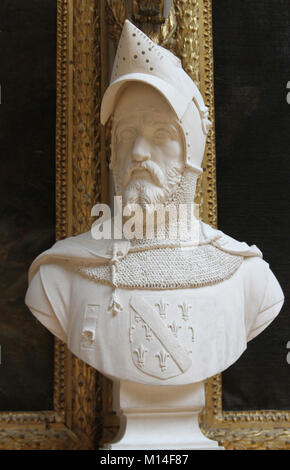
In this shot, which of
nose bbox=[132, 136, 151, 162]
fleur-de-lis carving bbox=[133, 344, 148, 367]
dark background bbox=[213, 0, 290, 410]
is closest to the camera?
fleur-de-lis carving bbox=[133, 344, 148, 367]

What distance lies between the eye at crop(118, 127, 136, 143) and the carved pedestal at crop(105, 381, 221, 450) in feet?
3.88

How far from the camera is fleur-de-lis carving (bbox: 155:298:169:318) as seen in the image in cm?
344

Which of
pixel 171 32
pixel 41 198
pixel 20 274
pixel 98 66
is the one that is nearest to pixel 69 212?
pixel 41 198

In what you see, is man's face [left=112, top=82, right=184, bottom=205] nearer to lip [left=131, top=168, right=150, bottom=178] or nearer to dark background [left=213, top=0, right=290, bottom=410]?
lip [left=131, top=168, right=150, bottom=178]

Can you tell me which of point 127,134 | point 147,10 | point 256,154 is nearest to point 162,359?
point 127,134

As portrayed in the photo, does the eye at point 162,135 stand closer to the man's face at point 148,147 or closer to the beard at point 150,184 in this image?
the man's face at point 148,147

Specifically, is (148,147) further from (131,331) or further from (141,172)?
(131,331)

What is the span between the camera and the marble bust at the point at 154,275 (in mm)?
3404

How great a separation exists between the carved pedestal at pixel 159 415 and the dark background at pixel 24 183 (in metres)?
1.27

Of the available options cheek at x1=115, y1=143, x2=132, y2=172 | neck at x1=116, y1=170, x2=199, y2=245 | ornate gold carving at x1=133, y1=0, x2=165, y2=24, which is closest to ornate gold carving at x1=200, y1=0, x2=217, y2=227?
ornate gold carving at x1=133, y1=0, x2=165, y2=24

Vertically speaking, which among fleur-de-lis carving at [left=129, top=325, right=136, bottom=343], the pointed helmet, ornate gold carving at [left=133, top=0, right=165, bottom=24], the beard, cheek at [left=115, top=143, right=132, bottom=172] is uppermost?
ornate gold carving at [left=133, top=0, right=165, bottom=24]

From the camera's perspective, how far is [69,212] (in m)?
4.78

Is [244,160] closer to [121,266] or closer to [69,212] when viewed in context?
[69,212]

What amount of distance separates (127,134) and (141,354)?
1082mm
